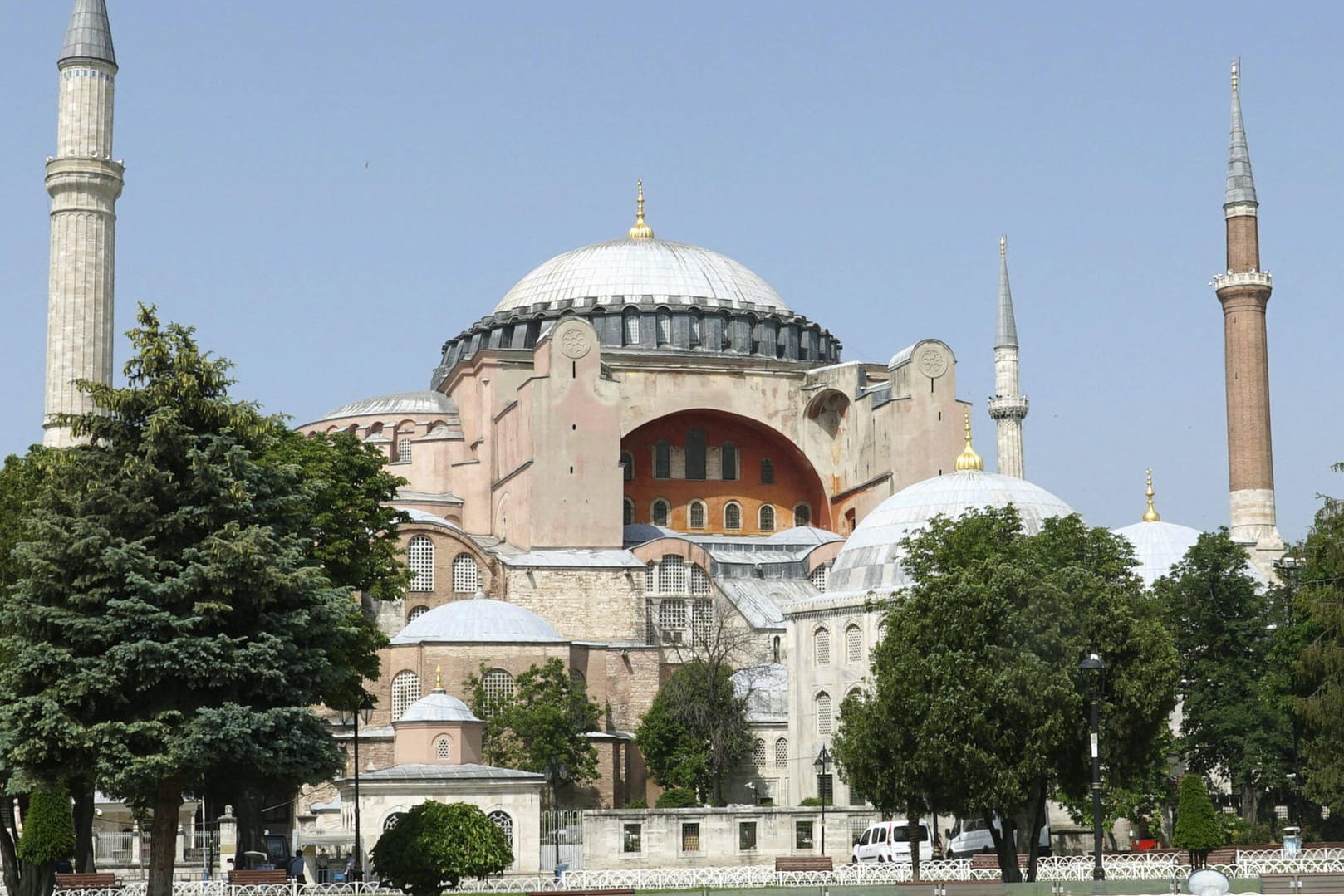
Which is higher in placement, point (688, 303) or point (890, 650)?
point (688, 303)

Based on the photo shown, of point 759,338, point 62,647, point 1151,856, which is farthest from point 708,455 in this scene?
point 62,647

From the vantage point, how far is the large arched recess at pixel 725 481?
210 ft

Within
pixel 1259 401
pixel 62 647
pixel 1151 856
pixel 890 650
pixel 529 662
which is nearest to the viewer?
pixel 62 647

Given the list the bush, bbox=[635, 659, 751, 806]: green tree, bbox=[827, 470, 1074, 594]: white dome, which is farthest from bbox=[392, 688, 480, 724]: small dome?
bbox=[827, 470, 1074, 594]: white dome

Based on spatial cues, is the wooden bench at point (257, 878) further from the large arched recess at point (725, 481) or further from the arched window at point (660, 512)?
the arched window at point (660, 512)

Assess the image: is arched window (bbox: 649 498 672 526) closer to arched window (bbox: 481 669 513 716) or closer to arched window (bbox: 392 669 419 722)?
arched window (bbox: 481 669 513 716)

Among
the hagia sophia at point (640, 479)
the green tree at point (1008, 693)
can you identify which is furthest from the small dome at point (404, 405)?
the green tree at point (1008, 693)

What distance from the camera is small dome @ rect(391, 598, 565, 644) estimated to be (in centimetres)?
5062

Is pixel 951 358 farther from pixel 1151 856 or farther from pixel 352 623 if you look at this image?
pixel 352 623

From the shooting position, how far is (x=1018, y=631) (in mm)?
27922

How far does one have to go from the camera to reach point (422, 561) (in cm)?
5562

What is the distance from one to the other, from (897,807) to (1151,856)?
4395 mm

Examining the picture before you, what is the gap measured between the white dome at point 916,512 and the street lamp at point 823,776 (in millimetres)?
4120

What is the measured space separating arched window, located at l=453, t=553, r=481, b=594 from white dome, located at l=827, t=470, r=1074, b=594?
419 inches
